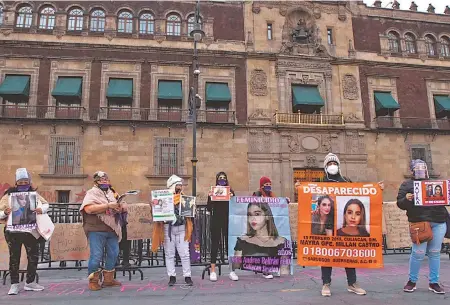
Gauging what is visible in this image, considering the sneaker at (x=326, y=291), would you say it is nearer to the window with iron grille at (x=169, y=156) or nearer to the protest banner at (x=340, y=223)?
the protest banner at (x=340, y=223)

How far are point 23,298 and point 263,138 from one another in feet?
56.3

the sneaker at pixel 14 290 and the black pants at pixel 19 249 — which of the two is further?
the black pants at pixel 19 249

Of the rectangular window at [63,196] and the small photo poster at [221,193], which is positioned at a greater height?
the rectangular window at [63,196]

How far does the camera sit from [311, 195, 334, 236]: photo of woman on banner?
5684 mm

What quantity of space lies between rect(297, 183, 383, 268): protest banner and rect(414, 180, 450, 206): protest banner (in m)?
0.55

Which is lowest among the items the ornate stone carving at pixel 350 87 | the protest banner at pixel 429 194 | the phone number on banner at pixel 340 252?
the phone number on banner at pixel 340 252

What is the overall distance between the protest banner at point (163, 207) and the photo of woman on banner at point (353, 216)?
2841 mm

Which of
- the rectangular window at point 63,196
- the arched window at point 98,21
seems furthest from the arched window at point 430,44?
the rectangular window at point 63,196

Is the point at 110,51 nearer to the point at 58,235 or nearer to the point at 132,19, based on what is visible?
the point at 132,19

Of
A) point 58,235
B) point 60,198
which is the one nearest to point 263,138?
point 60,198

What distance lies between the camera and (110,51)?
A: 849 inches

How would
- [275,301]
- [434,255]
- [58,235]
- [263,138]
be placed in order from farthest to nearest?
[263,138] → [58,235] → [434,255] → [275,301]

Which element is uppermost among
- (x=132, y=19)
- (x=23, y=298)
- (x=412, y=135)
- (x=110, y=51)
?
(x=132, y=19)

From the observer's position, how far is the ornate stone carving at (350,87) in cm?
2309
